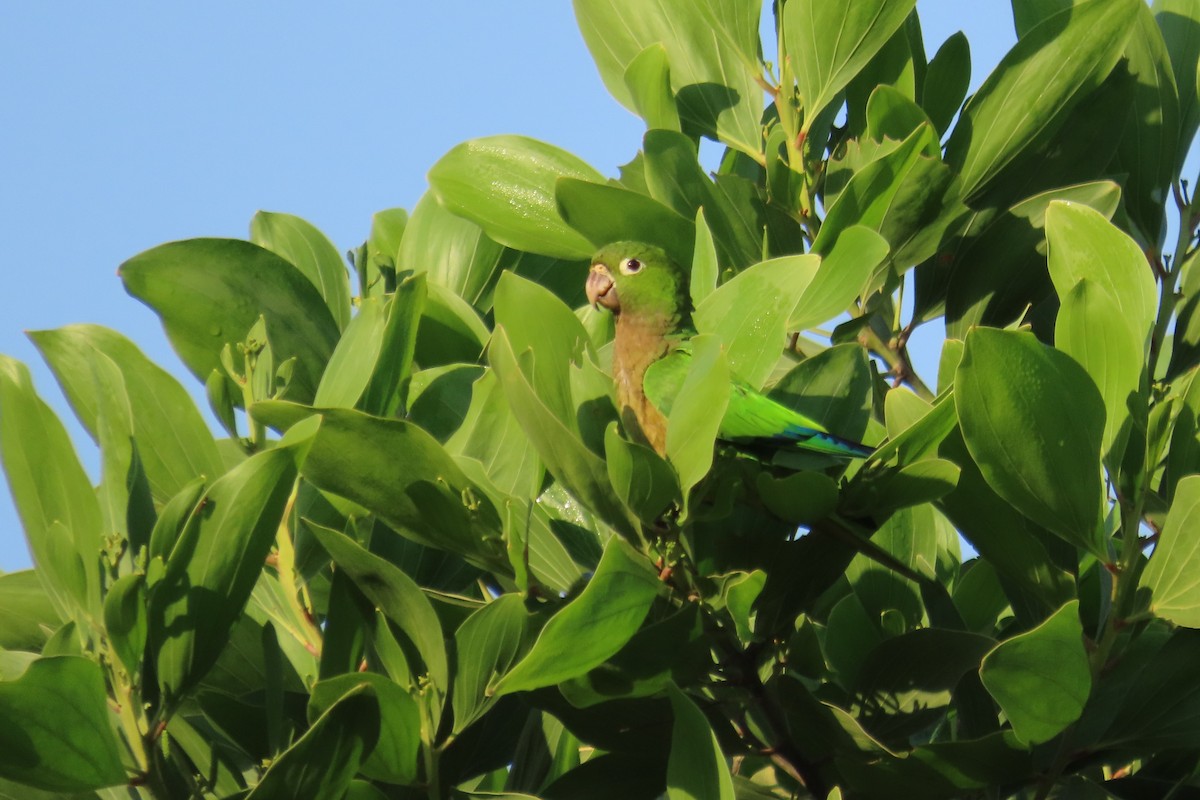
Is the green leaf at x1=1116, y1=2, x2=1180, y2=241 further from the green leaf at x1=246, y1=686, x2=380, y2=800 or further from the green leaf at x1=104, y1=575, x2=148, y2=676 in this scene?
the green leaf at x1=104, y1=575, x2=148, y2=676

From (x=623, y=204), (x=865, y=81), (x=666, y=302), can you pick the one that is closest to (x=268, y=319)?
(x=623, y=204)

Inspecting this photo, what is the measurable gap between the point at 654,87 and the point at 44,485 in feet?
5.48

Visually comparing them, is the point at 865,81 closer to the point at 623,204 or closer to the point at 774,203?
the point at 774,203

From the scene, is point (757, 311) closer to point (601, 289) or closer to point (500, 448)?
point (500, 448)

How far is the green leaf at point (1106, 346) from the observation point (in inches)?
89.5

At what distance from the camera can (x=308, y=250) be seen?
339cm

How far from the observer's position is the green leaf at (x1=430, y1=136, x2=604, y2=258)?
324 cm

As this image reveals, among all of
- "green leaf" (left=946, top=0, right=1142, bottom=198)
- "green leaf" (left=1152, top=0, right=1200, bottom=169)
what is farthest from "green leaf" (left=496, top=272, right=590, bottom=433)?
"green leaf" (left=1152, top=0, right=1200, bottom=169)

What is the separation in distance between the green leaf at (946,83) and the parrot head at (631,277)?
76 cm

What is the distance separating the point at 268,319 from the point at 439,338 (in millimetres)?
405

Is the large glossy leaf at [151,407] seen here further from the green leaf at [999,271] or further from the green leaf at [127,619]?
the green leaf at [999,271]

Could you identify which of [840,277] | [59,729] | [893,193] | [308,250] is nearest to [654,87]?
[893,193]

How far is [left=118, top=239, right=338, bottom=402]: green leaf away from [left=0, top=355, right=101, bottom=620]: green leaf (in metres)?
0.64

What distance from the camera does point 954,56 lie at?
130 inches
